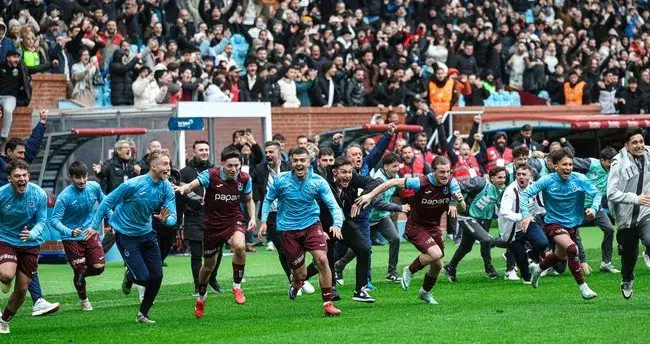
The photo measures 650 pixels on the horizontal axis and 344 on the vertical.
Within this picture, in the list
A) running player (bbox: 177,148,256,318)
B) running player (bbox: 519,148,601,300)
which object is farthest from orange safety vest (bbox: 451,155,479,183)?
running player (bbox: 177,148,256,318)

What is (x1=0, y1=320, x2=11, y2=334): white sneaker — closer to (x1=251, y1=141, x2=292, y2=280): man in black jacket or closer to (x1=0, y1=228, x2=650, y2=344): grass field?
(x1=0, y1=228, x2=650, y2=344): grass field

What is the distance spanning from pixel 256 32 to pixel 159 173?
55.8 feet

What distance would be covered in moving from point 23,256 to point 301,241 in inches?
120

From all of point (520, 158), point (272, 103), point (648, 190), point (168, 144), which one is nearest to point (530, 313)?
point (648, 190)

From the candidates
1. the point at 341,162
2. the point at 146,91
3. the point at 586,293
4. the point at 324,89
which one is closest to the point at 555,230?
the point at 586,293

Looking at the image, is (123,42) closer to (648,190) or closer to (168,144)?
(168,144)

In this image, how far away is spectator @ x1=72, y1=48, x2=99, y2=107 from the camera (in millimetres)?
27172

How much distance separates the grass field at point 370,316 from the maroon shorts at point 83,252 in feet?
1.86

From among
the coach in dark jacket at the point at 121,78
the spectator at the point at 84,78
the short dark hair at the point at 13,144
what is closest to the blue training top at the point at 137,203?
the short dark hair at the point at 13,144

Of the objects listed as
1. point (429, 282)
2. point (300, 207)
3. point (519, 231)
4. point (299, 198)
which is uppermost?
point (299, 198)

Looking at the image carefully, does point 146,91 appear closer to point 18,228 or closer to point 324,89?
point 324,89

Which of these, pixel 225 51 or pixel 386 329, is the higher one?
pixel 225 51

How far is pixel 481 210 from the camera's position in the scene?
20.3 metres

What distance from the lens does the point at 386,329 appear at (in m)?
14.0
